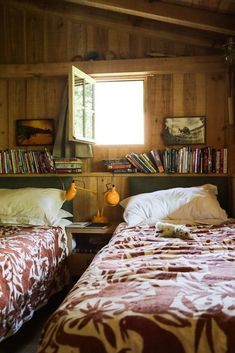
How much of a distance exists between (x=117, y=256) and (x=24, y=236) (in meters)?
1.04

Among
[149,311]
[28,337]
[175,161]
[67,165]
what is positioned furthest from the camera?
[67,165]

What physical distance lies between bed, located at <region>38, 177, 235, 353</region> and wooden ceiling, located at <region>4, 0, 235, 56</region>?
6.22 ft

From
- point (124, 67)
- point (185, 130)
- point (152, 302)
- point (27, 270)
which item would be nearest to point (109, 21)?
point (124, 67)

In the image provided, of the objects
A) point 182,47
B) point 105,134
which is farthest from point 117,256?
point 182,47

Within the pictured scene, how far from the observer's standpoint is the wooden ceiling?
3.09 m

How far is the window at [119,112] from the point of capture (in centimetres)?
378

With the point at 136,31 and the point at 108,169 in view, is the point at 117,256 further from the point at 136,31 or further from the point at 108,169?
the point at 136,31

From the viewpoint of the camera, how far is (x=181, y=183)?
3.54m

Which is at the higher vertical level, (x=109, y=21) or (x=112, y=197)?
(x=109, y=21)

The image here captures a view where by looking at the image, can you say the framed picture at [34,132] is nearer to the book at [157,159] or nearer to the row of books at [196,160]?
the book at [157,159]

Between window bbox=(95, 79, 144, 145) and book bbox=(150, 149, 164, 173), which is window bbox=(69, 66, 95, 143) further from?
book bbox=(150, 149, 164, 173)

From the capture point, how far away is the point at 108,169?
144 inches

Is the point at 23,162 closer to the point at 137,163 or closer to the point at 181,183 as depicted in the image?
the point at 137,163

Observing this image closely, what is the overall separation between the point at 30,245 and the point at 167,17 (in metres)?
2.18
